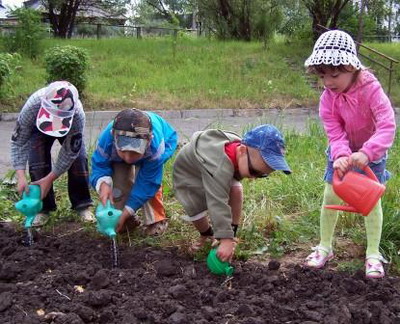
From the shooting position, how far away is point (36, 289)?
248cm

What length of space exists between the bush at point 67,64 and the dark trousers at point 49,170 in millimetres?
5929

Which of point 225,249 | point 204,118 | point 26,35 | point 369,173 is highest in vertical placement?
point 26,35

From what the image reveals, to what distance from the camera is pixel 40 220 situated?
11.7 ft

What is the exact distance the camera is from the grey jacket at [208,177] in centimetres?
263

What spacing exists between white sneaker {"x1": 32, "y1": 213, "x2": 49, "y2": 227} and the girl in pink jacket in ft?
5.42

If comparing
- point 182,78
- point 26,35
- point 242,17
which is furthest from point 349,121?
point 242,17

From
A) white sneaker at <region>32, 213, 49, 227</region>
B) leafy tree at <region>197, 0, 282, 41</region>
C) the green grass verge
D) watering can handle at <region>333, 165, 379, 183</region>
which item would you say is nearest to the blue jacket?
white sneaker at <region>32, 213, 49, 227</region>

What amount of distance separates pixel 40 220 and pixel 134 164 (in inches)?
30.2

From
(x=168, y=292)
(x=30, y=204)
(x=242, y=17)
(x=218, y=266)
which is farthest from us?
(x=242, y=17)

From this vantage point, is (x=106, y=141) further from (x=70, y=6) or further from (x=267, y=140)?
(x=70, y=6)

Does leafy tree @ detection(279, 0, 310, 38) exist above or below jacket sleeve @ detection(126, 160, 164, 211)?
above

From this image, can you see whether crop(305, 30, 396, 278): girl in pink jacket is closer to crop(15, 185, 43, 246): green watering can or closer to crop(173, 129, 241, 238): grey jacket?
crop(173, 129, 241, 238): grey jacket

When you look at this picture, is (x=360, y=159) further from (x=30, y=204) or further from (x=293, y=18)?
(x=293, y=18)

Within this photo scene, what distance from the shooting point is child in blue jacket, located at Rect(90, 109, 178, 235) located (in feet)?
9.05
